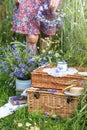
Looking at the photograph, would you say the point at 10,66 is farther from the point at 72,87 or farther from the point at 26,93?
the point at 72,87

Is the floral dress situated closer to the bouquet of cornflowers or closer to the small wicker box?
the bouquet of cornflowers

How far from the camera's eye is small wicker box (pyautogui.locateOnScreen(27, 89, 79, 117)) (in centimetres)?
344

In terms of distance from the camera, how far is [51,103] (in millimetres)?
3514

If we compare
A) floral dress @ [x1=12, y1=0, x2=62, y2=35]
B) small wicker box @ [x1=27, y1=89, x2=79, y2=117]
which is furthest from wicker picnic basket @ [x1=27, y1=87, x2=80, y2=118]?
floral dress @ [x1=12, y1=0, x2=62, y2=35]

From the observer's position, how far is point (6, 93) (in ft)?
13.6

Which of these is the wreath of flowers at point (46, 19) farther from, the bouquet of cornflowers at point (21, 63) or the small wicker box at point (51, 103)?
the small wicker box at point (51, 103)

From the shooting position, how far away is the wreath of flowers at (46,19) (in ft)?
14.4

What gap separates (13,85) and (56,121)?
100 centimetres

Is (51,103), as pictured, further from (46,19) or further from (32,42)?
(46,19)

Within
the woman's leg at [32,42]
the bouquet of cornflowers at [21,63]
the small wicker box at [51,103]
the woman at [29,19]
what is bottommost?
the small wicker box at [51,103]

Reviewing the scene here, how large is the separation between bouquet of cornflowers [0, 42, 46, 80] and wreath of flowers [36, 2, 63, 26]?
16.5 inches

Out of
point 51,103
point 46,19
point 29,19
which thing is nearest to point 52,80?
point 51,103

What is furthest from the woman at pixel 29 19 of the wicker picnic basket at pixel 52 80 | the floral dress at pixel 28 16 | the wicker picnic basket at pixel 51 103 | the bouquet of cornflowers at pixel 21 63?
the wicker picnic basket at pixel 51 103

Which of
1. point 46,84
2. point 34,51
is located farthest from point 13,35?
point 46,84
